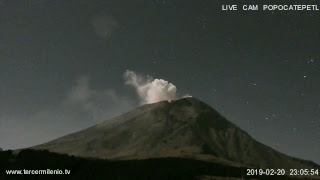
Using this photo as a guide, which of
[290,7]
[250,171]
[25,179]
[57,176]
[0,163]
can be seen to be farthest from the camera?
[57,176]

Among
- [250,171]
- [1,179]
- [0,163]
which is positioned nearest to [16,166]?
[0,163]

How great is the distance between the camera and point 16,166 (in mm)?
175625

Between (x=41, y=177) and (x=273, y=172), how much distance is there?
4866 inches

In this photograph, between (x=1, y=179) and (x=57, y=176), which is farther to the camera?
(x=57, y=176)

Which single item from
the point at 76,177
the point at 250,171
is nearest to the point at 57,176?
the point at 76,177

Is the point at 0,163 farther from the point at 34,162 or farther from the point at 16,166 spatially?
the point at 34,162

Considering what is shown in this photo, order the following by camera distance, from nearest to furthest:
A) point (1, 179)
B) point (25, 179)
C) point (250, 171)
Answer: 1. point (250, 171)
2. point (1, 179)
3. point (25, 179)

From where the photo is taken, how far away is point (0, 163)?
16712 centimetres

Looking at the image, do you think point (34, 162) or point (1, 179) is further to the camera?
point (34, 162)

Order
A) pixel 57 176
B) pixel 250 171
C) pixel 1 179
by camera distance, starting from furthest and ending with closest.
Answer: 1. pixel 57 176
2. pixel 1 179
3. pixel 250 171

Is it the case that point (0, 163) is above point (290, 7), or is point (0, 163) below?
below

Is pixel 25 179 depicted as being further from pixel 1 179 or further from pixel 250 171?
pixel 250 171

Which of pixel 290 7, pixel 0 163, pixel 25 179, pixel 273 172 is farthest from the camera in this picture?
pixel 0 163

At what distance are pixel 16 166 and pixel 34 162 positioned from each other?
1734cm
